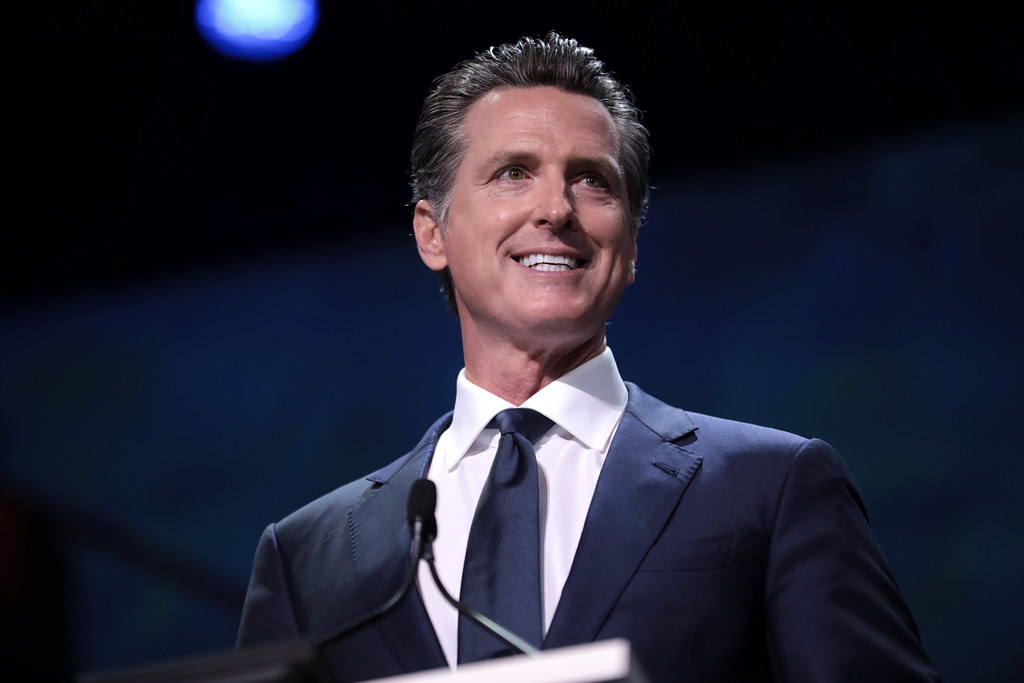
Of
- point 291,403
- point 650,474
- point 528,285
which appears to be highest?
point 528,285

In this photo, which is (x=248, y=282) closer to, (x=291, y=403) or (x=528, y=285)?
(x=291, y=403)

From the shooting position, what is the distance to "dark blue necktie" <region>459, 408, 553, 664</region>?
1.69 meters

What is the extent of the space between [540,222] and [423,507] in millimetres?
731

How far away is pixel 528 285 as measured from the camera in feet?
6.60

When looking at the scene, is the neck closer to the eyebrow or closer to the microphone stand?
the eyebrow

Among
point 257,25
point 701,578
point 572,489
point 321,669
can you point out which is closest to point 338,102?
point 257,25

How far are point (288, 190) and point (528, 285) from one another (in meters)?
1.74

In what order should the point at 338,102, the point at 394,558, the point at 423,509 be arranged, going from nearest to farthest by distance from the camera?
the point at 423,509 < the point at 394,558 < the point at 338,102

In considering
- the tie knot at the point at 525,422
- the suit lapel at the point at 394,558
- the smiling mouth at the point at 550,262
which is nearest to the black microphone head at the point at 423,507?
the suit lapel at the point at 394,558

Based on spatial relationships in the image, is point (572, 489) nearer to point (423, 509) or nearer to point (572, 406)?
point (572, 406)

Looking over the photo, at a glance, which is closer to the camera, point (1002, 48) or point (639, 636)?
point (639, 636)

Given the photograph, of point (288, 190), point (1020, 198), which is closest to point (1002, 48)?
point (1020, 198)

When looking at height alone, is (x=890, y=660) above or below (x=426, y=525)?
below

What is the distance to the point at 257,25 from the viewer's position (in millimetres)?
3332
